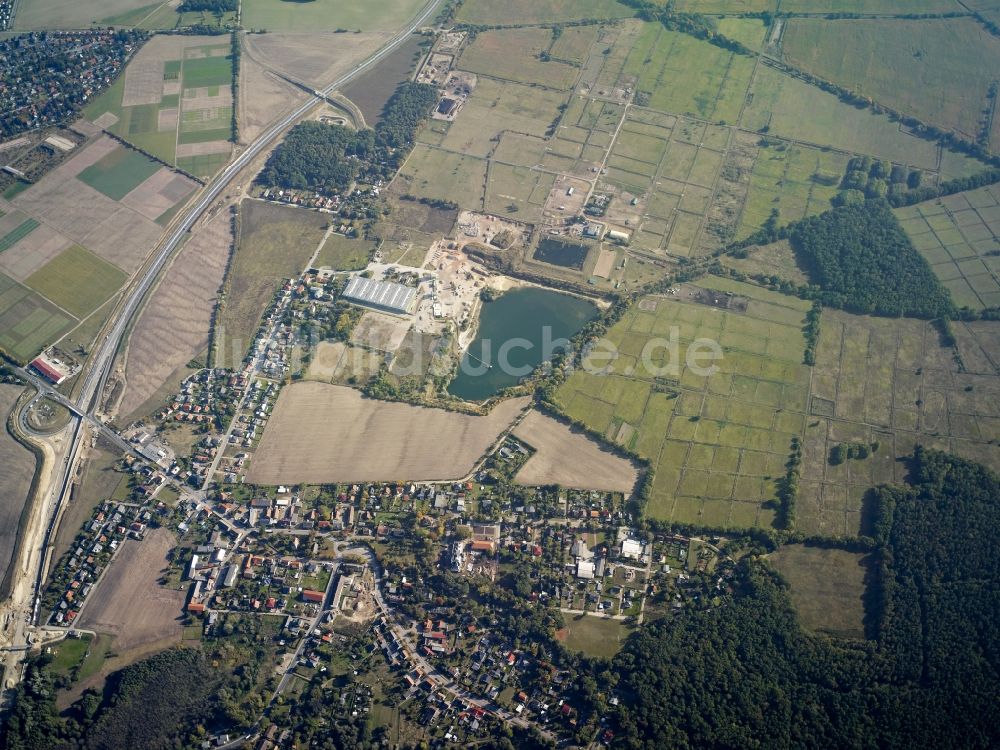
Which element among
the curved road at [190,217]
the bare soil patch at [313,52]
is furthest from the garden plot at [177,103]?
the bare soil patch at [313,52]

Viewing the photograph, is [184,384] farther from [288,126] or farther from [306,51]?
[306,51]

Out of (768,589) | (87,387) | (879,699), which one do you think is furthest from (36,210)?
(879,699)

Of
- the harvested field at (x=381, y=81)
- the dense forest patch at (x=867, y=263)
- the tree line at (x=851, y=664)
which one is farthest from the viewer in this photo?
the harvested field at (x=381, y=81)

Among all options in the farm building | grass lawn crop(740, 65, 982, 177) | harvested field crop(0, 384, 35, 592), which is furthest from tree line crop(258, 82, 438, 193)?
grass lawn crop(740, 65, 982, 177)

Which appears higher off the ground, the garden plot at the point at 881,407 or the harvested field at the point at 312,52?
the harvested field at the point at 312,52

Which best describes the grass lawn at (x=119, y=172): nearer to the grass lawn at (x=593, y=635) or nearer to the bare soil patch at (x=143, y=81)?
the bare soil patch at (x=143, y=81)

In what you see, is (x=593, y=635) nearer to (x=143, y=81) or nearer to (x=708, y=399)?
(x=708, y=399)
